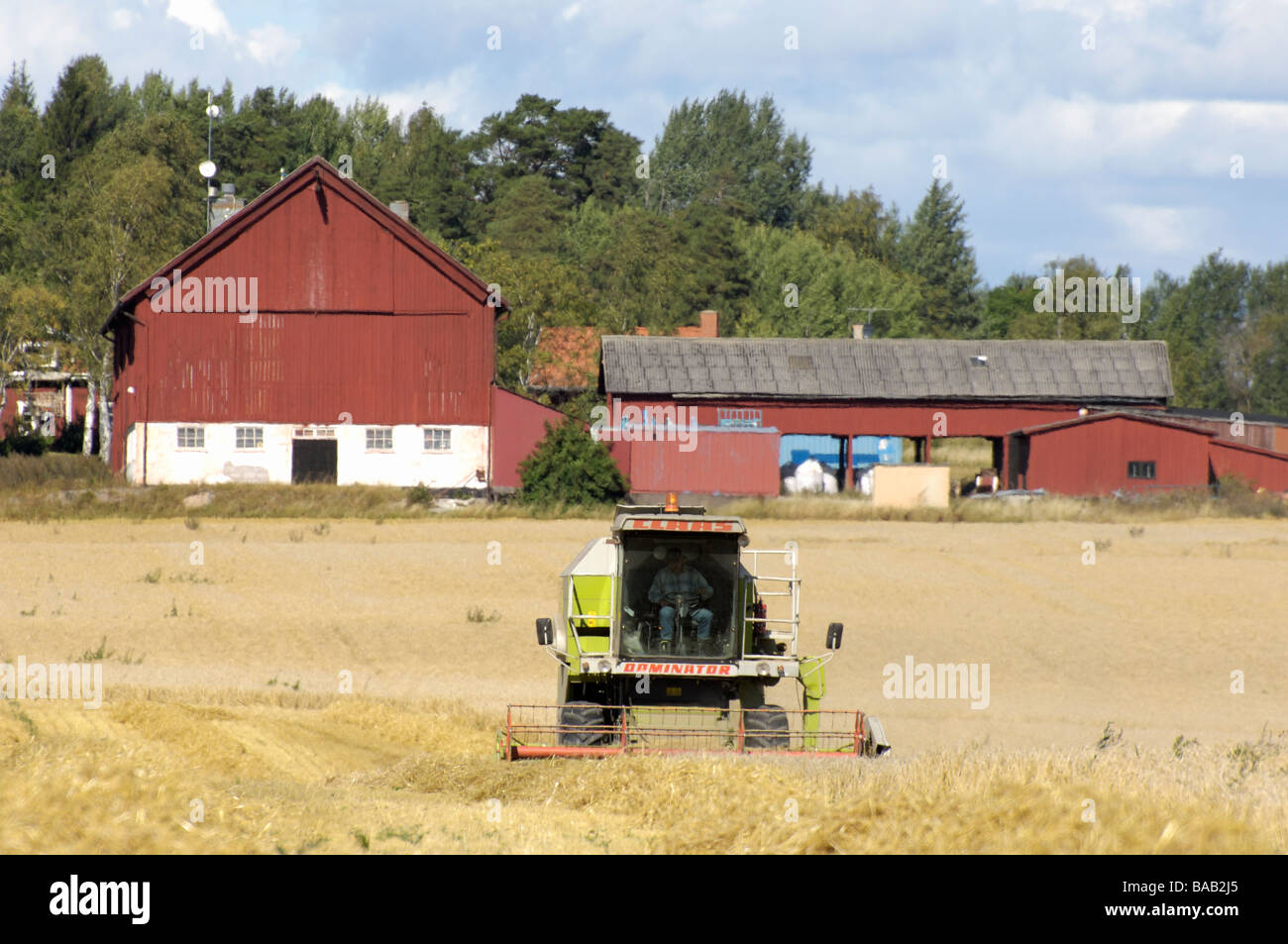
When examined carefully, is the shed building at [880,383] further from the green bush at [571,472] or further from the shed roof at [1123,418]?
the green bush at [571,472]

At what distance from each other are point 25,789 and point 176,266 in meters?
41.1

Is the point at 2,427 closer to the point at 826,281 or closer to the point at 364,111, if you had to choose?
the point at 826,281

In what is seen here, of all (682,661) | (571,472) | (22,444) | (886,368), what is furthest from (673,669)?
(22,444)

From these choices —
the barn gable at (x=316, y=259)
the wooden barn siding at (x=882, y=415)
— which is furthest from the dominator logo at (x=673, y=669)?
the wooden barn siding at (x=882, y=415)

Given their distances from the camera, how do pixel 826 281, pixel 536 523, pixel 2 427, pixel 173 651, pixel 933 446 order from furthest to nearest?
pixel 826 281, pixel 933 446, pixel 2 427, pixel 536 523, pixel 173 651

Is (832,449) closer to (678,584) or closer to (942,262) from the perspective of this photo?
(678,584)

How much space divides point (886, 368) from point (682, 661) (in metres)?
42.6

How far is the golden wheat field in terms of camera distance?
390 inches

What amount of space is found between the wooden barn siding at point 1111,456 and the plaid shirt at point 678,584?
39919 millimetres

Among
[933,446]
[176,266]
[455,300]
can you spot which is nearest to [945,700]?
[455,300]

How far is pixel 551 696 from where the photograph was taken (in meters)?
20.6

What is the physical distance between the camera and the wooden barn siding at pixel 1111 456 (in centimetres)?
5191

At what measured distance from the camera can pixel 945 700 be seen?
69.8ft
